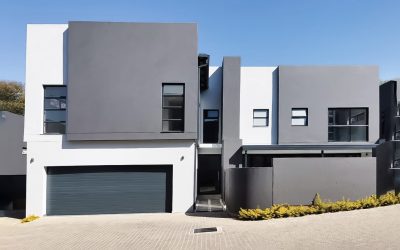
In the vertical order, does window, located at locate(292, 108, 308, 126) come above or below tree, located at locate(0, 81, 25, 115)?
below

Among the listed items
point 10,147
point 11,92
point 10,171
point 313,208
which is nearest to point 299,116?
point 313,208

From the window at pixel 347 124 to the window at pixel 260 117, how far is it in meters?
3.72

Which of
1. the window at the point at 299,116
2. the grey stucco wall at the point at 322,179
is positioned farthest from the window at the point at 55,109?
the window at the point at 299,116

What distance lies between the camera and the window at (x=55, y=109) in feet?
48.8

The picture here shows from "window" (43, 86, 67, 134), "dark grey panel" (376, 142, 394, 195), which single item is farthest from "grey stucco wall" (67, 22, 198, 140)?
"dark grey panel" (376, 142, 394, 195)

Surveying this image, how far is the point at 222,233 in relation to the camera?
9281 millimetres

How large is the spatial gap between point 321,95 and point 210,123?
6.89m

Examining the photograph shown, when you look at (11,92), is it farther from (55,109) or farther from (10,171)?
(55,109)

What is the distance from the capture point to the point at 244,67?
19.2m

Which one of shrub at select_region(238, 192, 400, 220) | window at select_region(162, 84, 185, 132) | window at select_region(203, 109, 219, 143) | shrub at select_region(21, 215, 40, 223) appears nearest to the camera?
shrub at select_region(238, 192, 400, 220)

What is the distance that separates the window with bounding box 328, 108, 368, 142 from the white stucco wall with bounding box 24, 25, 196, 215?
9.24 meters

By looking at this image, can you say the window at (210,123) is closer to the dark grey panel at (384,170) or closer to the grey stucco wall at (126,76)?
the grey stucco wall at (126,76)

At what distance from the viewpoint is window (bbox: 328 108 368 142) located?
1847 cm

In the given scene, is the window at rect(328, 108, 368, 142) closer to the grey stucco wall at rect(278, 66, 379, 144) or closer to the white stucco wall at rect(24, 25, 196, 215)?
the grey stucco wall at rect(278, 66, 379, 144)
